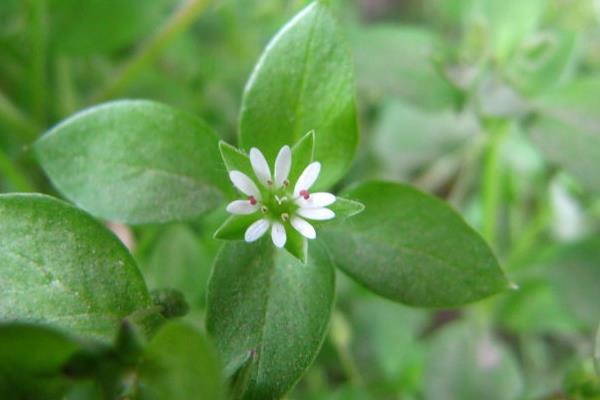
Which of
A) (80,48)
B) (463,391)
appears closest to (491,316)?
(463,391)

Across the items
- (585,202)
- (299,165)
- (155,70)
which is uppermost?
(299,165)

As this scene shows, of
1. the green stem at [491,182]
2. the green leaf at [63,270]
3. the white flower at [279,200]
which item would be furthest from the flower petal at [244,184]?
the green stem at [491,182]

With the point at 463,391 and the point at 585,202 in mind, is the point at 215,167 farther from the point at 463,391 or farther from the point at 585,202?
the point at 585,202

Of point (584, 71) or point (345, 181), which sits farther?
point (584, 71)

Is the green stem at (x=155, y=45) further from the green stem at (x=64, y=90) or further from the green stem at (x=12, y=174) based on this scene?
the green stem at (x=12, y=174)

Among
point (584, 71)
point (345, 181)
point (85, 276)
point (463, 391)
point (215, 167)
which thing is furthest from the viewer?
point (584, 71)

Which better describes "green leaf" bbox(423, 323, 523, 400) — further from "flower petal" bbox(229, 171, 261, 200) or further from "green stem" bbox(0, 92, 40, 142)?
"green stem" bbox(0, 92, 40, 142)

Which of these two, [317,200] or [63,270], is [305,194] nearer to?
[317,200]

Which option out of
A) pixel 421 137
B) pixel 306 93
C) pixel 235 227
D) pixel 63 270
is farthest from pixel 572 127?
pixel 63 270
